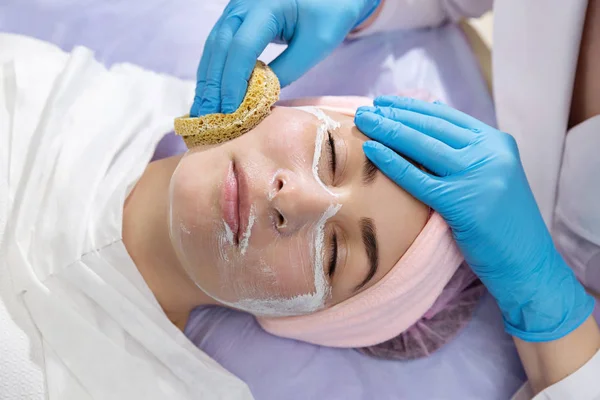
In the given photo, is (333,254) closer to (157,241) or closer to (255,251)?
(255,251)

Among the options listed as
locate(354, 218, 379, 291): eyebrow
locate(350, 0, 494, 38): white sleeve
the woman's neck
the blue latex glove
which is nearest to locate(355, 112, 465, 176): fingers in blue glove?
the blue latex glove

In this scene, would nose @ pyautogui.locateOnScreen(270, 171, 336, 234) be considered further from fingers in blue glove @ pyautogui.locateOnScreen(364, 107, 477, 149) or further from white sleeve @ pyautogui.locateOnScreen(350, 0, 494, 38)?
white sleeve @ pyautogui.locateOnScreen(350, 0, 494, 38)

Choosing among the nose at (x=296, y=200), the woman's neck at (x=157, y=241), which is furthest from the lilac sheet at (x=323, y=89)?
the nose at (x=296, y=200)

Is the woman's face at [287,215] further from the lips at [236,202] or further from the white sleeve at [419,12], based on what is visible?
the white sleeve at [419,12]

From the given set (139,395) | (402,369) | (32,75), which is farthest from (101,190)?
(402,369)

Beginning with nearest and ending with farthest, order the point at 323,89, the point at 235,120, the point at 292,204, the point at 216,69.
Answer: the point at 292,204 → the point at 235,120 → the point at 216,69 → the point at 323,89

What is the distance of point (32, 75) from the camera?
1.22 meters

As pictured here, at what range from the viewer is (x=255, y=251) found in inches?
38.5

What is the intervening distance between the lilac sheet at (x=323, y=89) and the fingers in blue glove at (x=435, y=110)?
0.42 m

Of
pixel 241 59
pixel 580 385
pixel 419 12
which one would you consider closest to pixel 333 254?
pixel 241 59

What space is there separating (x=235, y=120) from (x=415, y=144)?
1.17 feet

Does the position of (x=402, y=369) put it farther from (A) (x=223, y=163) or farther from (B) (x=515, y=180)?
(A) (x=223, y=163)

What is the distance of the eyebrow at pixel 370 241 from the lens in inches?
38.8

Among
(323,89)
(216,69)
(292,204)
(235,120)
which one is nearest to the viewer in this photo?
(292,204)
